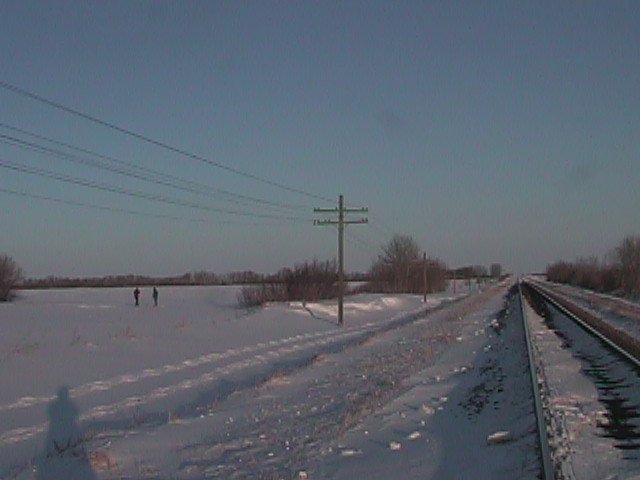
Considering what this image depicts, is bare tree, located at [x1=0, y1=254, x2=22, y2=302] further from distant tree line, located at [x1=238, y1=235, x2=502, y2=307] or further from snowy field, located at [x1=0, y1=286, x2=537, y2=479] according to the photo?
snowy field, located at [x1=0, y1=286, x2=537, y2=479]

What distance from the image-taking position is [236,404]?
503 inches

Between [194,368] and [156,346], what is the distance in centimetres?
454

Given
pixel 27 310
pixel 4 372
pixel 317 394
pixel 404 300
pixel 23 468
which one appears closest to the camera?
pixel 23 468

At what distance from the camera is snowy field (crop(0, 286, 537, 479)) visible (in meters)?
8.12

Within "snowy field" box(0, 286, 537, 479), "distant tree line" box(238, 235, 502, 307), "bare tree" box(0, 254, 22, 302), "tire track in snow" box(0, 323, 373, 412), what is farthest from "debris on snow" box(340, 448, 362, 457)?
"bare tree" box(0, 254, 22, 302)

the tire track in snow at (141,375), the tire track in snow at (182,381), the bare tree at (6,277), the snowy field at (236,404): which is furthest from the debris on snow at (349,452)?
the bare tree at (6,277)

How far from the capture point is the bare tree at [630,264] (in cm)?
6950

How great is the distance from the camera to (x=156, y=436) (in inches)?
392

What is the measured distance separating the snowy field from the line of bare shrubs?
88.5ft

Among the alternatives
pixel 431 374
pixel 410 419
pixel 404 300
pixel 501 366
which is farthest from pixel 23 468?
pixel 404 300

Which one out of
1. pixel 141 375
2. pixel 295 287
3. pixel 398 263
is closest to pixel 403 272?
pixel 398 263

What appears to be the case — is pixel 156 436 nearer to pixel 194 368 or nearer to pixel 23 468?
pixel 23 468

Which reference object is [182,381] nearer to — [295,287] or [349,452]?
[349,452]

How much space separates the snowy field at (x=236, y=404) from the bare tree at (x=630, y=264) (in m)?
48.1
